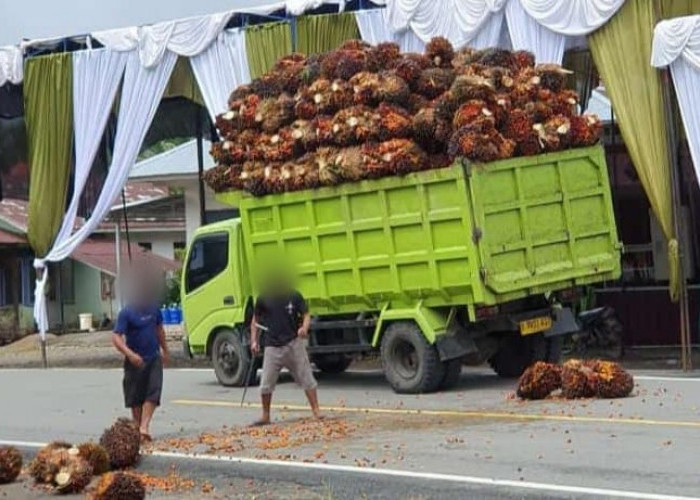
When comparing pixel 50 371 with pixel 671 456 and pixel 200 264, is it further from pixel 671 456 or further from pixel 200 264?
pixel 671 456

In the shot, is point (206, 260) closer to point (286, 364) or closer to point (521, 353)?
point (521, 353)

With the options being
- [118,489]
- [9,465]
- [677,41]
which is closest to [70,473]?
[9,465]

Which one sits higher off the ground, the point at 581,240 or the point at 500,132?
the point at 500,132

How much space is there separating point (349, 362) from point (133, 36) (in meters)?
8.50

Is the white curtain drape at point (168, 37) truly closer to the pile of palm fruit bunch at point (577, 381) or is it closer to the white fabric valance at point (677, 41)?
the white fabric valance at point (677, 41)

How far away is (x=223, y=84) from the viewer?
24.9 meters

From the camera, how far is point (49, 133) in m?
26.9

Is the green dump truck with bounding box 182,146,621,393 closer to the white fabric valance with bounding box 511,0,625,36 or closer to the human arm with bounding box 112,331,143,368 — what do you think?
the white fabric valance with bounding box 511,0,625,36

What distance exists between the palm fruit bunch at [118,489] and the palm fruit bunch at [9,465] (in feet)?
6.90

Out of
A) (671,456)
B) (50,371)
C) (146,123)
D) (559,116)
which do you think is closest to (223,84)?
(146,123)

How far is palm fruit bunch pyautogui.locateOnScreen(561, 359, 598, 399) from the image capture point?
50.9ft

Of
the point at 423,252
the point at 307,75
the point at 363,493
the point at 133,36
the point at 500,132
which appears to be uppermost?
the point at 133,36

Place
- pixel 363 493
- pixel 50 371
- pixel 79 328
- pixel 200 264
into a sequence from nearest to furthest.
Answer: pixel 363 493 → pixel 200 264 → pixel 50 371 → pixel 79 328

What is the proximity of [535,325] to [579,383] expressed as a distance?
2203 millimetres
